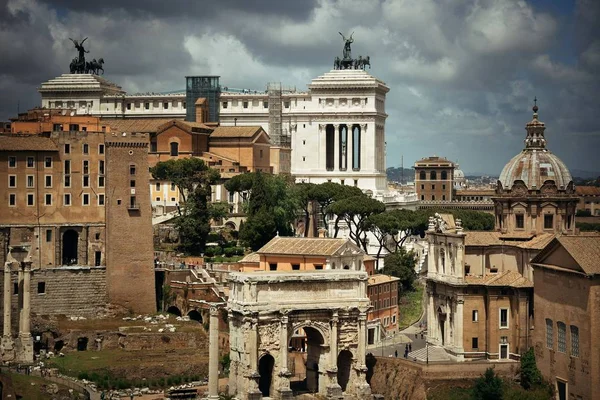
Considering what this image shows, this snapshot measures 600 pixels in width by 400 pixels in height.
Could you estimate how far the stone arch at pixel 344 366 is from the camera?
297 ft

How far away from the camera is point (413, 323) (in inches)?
4409

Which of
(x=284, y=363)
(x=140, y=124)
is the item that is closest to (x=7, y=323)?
(x=284, y=363)

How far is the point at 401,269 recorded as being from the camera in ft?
386

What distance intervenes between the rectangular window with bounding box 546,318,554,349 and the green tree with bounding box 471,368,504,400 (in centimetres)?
382

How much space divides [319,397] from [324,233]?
29.7 meters

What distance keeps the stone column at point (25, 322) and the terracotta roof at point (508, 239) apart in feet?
102

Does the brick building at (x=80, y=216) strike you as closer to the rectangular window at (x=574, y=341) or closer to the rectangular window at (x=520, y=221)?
the rectangular window at (x=520, y=221)

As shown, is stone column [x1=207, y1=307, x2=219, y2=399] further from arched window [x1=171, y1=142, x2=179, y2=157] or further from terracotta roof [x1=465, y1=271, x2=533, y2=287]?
arched window [x1=171, y1=142, x2=179, y2=157]

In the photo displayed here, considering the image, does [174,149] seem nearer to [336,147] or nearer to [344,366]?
[336,147]

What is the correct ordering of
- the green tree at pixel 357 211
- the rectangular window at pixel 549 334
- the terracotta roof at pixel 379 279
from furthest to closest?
the green tree at pixel 357 211
the terracotta roof at pixel 379 279
the rectangular window at pixel 549 334

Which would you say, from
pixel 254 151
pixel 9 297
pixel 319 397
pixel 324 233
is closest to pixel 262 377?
pixel 319 397

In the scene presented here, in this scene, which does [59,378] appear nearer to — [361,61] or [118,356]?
[118,356]

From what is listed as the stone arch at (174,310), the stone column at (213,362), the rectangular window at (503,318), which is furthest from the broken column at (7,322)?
the rectangular window at (503,318)

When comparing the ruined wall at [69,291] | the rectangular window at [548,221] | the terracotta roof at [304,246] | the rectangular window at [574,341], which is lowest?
the rectangular window at [574,341]
